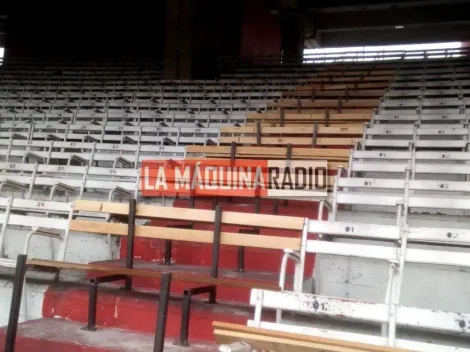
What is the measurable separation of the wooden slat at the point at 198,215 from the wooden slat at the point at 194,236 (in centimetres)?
7

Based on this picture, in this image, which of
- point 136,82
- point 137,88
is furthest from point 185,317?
point 136,82

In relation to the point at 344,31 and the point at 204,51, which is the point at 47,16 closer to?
the point at 204,51

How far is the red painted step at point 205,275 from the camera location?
2.42 metres

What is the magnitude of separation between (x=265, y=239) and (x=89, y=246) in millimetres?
1298

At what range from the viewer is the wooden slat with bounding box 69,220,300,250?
232 cm

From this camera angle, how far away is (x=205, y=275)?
2471 millimetres

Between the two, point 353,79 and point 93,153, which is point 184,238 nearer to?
point 93,153

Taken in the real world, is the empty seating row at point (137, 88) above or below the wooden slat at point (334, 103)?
above

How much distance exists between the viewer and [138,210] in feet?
8.68

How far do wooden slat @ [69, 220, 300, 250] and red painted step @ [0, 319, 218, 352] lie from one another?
1.58 ft

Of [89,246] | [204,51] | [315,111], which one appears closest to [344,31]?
[204,51]

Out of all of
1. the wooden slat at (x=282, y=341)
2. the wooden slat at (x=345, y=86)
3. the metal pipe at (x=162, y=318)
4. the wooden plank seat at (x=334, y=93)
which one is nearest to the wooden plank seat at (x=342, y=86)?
the wooden slat at (x=345, y=86)

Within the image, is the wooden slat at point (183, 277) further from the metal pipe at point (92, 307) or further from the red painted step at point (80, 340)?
the red painted step at point (80, 340)

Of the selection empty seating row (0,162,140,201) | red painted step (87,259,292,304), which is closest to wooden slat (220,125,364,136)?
empty seating row (0,162,140,201)
